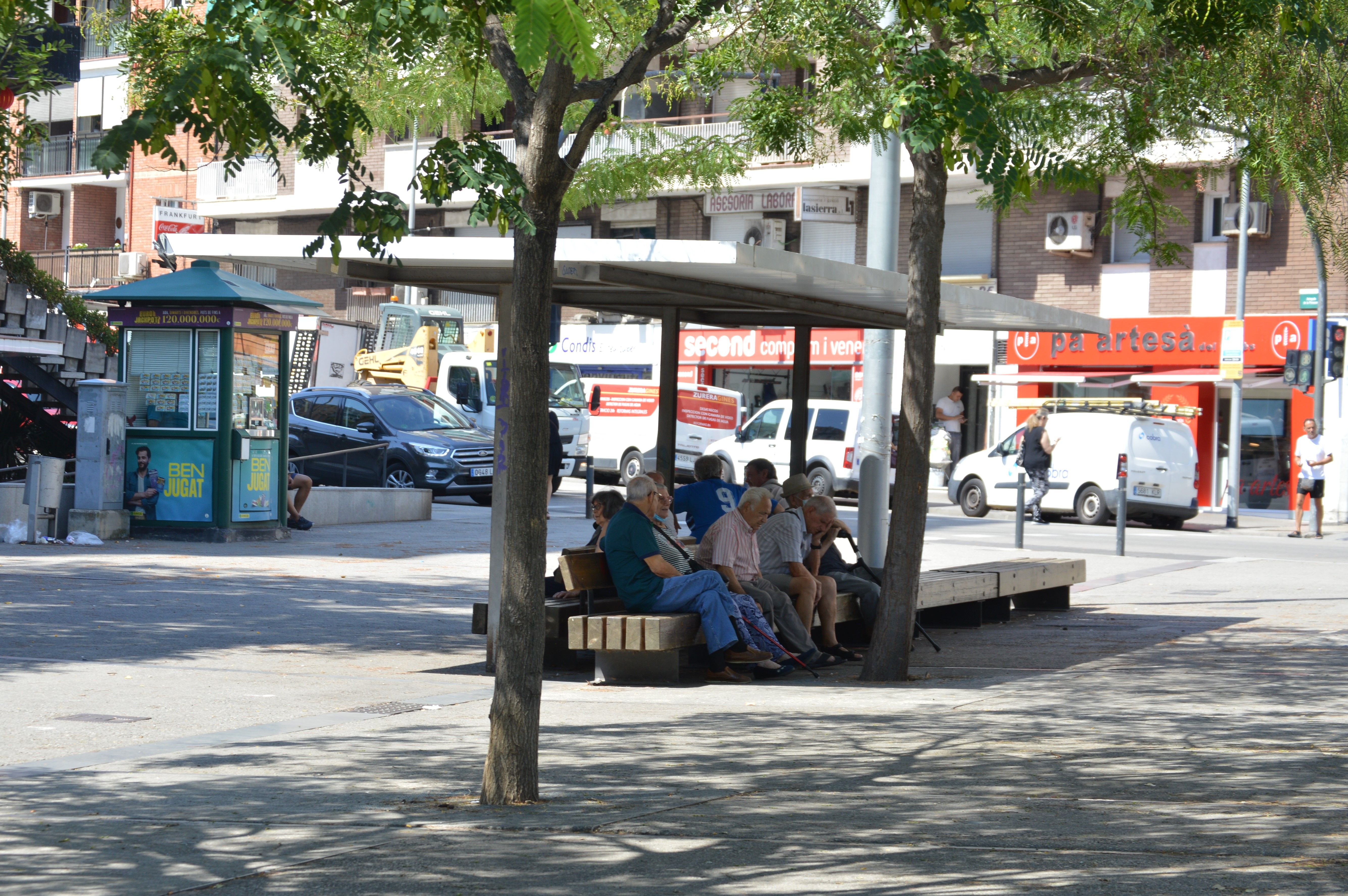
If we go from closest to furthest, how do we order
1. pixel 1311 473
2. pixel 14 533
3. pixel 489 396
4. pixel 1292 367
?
pixel 14 533, pixel 1311 473, pixel 1292 367, pixel 489 396

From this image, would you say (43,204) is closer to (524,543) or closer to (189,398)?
(189,398)

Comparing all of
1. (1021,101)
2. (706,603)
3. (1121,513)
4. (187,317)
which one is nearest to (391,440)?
(187,317)

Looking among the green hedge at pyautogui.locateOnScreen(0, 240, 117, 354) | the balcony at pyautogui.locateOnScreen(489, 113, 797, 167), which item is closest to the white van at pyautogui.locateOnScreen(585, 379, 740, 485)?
the balcony at pyautogui.locateOnScreen(489, 113, 797, 167)

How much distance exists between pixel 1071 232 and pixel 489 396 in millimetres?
12308

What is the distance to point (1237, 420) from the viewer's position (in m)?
28.0

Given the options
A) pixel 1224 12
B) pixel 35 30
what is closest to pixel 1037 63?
pixel 1224 12

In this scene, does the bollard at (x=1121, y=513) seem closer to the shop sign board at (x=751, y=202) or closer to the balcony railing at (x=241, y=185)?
the shop sign board at (x=751, y=202)

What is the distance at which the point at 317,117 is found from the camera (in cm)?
645

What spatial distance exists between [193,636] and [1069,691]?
5.71 metres

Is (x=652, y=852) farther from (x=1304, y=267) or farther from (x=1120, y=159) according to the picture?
(x=1304, y=267)

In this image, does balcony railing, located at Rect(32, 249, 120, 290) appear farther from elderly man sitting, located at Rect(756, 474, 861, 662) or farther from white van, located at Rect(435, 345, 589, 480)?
elderly man sitting, located at Rect(756, 474, 861, 662)

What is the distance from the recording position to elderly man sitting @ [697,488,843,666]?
1021 cm

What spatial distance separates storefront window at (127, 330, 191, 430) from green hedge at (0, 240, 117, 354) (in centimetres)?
361

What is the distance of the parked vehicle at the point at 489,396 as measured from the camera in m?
31.2
